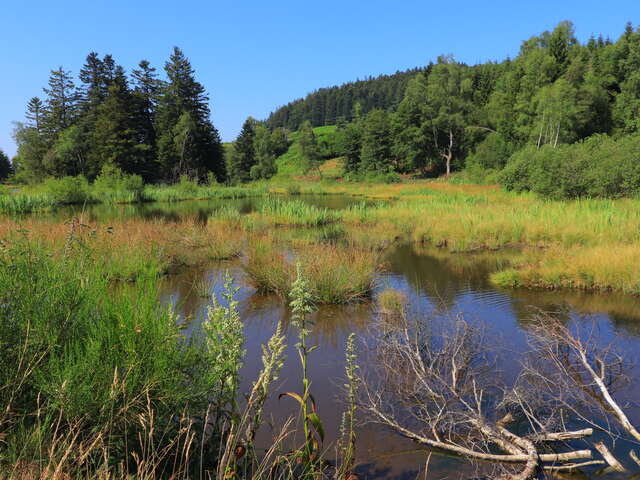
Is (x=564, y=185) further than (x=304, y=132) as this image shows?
No

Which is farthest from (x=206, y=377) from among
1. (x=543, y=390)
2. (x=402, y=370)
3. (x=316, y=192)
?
(x=316, y=192)

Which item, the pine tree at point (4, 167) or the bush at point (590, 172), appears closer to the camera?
the bush at point (590, 172)

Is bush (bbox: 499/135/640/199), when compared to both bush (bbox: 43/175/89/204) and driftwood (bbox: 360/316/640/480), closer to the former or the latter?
driftwood (bbox: 360/316/640/480)

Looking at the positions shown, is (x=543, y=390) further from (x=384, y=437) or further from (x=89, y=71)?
(x=89, y=71)

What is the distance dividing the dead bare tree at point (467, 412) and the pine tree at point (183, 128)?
4985 cm

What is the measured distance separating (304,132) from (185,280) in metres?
61.1

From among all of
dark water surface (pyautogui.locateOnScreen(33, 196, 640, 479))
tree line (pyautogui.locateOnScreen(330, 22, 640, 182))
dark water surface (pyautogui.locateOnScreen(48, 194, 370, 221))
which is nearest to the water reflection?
dark water surface (pyautogui.locateOnScreen(33, 196, 640, 479))

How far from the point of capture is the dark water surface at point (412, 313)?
3.87 metres

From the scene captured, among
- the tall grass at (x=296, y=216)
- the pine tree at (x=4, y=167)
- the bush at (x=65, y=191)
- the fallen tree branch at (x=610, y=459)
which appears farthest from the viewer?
the pine tree at (x=4, y=167)

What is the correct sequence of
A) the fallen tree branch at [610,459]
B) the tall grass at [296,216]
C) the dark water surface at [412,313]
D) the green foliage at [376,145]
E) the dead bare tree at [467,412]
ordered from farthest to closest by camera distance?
the green foliage at [376,145] < the tall grass at [296,216] < the dark water surface at [412,313] < the dead bare tree at [467,412] < the fallen tree branch at [610,459]

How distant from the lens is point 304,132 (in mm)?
68438

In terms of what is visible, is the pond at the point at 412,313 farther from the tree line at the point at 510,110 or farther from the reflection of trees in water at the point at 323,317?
the tree line at the point at 510,110

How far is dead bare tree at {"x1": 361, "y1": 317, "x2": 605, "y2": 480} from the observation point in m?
3.47

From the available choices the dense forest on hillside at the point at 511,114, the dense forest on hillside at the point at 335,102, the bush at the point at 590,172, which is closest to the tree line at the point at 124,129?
the dense forest on hillside at the point at 511,114
